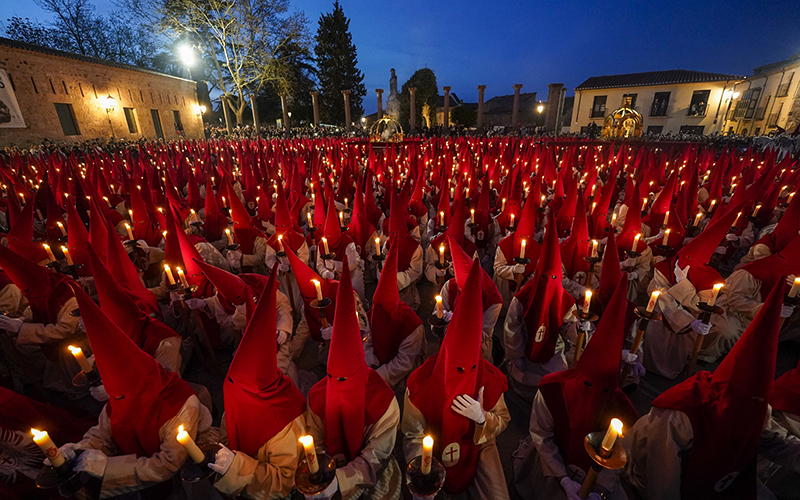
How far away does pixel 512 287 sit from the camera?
4.75 metres

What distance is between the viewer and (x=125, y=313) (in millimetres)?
2803

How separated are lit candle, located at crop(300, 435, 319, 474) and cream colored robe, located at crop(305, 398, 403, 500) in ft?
1.83

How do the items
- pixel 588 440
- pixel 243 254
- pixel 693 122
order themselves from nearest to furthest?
pixel 588 440, pixel 243 254, pixel 693 122

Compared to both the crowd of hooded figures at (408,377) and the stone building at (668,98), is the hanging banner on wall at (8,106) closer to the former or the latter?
the crowd of hooded figures at (408,377)

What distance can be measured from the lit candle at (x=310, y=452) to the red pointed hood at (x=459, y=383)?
92 cm

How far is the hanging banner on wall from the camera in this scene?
53.2 ft

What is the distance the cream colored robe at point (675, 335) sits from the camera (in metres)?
3.47

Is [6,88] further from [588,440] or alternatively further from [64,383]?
[588,440]

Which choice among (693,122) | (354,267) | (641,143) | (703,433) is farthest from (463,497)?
(693,122)

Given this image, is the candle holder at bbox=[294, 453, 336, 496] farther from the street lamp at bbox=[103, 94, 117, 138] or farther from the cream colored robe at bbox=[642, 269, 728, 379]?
the street lamp at bbox=[103, 94, 117, 138]

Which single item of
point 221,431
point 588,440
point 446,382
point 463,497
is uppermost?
point 588,440

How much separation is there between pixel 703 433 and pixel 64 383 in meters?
5.76

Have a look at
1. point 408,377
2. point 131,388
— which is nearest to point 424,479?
point 408,377

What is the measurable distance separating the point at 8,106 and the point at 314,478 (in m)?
25.6
